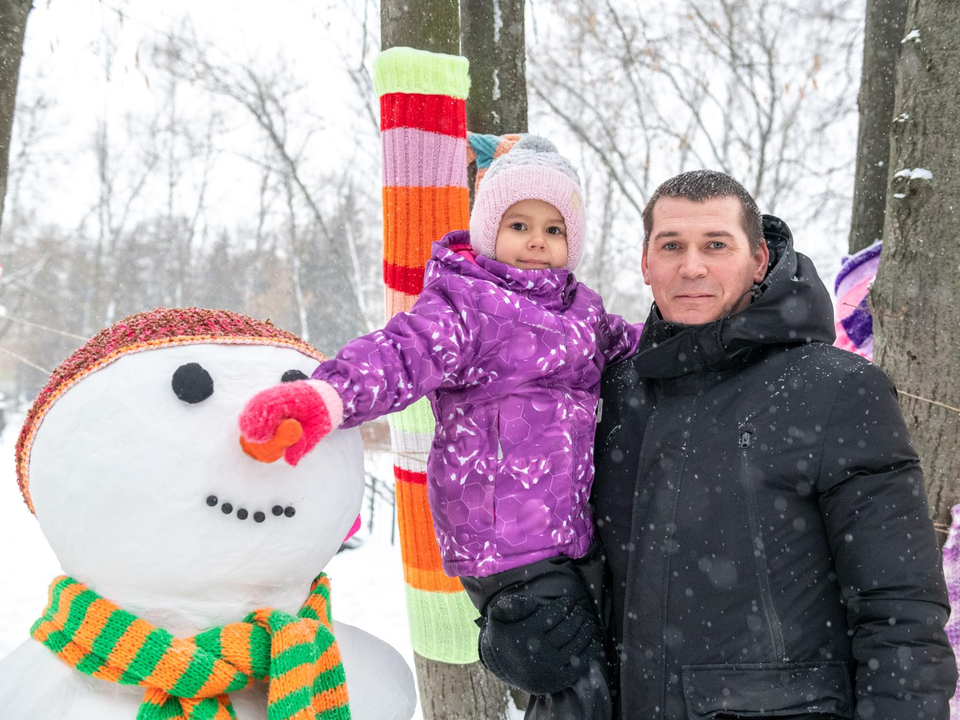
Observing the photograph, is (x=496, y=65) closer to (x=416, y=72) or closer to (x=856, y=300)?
(x=416, y=72)

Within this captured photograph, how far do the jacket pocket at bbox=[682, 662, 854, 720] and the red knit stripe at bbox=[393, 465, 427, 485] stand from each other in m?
1.43

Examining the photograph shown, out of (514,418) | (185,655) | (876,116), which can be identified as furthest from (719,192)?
(876,116)

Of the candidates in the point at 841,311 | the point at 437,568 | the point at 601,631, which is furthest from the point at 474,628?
the point at 841,311

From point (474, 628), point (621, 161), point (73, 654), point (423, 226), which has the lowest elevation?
point (474, 628)

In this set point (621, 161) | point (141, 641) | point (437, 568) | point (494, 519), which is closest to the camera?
point (141, 641)

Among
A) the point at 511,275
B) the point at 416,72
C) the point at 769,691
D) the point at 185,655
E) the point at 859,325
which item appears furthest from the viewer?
the point at 859,325

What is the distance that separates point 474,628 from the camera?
3.11 meters

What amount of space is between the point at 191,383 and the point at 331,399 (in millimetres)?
305

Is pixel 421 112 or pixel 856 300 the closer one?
pixel 421 112

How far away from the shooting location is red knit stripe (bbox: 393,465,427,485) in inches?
121

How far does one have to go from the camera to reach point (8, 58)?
2432 millimetres

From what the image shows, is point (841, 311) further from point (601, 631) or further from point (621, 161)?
point (621, 161)

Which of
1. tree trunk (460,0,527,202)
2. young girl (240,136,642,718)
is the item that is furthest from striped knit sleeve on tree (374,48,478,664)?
young girl (240,136,642,718)

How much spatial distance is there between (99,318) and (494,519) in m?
17.6
